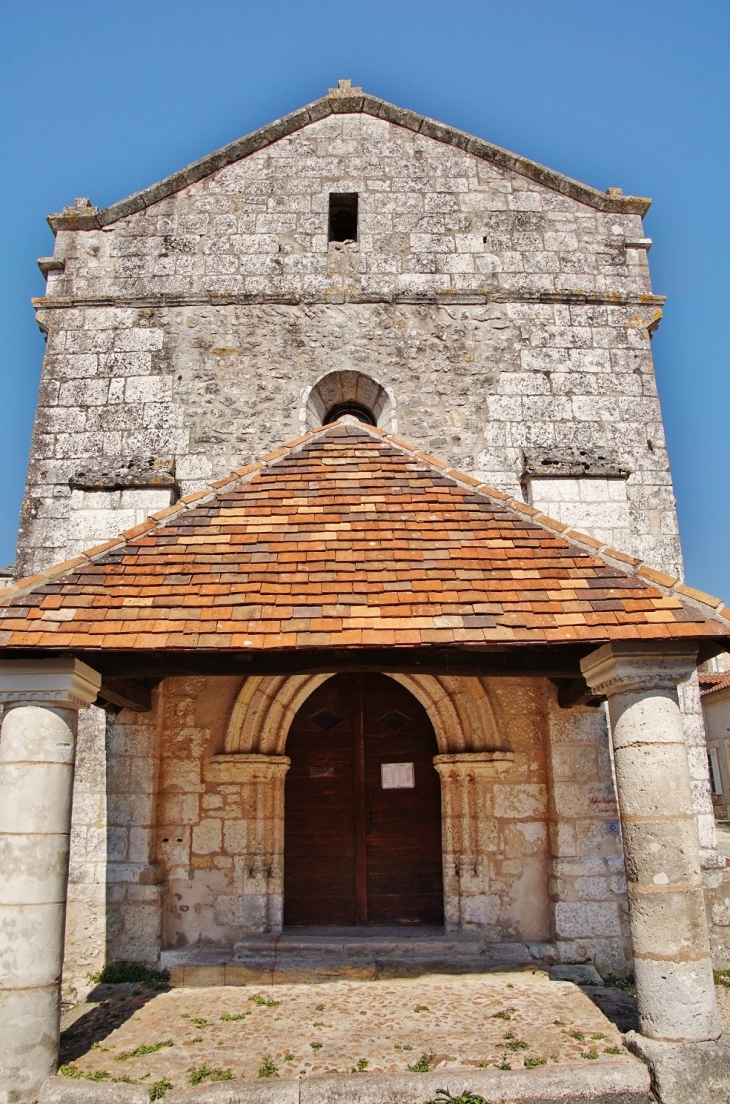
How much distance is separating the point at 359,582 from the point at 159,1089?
8.96 feet

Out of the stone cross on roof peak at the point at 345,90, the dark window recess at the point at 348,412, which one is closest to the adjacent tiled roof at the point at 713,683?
the dark window recess at the point at 348,412

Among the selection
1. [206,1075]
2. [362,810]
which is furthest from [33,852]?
[362,810]

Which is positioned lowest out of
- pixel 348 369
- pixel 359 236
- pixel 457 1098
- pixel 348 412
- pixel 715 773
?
pixel 457 1098

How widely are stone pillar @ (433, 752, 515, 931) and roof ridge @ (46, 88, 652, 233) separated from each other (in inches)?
230

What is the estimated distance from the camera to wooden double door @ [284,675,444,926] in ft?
19.9

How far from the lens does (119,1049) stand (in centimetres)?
423

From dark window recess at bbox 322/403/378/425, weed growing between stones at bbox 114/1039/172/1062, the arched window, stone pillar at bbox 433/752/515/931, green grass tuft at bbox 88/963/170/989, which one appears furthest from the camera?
dark window recess at bbox 322/403/378/425

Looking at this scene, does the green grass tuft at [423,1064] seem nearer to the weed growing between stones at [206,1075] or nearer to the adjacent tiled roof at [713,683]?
the weed growing between stones at [206,1075]

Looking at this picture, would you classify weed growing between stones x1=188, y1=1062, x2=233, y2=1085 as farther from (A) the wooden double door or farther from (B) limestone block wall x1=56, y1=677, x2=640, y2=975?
(A) the wooden double door

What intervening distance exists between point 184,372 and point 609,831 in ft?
18.2

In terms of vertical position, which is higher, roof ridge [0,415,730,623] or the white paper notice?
roof ridge [0,415,730,623]

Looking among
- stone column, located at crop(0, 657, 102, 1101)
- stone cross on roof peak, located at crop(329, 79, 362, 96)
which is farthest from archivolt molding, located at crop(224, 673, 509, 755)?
stone cross on roof peak, located at crop(329, 79, 362, 96)

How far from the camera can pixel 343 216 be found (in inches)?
326

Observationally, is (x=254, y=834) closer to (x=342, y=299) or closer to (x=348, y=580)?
(x=348, y=580)
